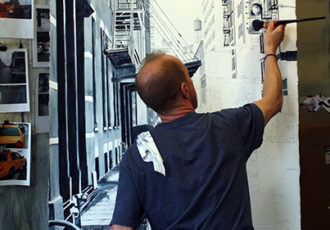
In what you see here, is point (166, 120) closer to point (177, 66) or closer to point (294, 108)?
point (177, 66)

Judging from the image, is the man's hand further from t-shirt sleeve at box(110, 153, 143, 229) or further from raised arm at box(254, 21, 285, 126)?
t-shirt sleeve at box(110, 153, 143, 229)

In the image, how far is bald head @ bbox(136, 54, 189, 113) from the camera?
2.95 feet

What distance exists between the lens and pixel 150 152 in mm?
868

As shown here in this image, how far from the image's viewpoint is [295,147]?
121 cm

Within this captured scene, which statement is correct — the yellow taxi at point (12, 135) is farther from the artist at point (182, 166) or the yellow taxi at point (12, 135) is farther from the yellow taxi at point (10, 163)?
the artist at point (182, 166)

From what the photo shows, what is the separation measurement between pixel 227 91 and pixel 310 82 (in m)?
0.69

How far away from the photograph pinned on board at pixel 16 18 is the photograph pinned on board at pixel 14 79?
10 cm

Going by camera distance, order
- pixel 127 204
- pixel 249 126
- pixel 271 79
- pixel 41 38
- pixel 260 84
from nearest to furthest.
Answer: pixel 127 204 → pixel 249 126 → pixel 271 79 → pixel 260 84 → pixel 41 38

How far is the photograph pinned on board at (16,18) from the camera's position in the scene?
4.87ft

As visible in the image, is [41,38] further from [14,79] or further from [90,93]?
[90,93]

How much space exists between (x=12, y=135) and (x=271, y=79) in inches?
55.6

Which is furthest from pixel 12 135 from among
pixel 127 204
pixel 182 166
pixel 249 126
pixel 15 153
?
pixel 249 126

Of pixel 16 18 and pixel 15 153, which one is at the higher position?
pixel 16 18

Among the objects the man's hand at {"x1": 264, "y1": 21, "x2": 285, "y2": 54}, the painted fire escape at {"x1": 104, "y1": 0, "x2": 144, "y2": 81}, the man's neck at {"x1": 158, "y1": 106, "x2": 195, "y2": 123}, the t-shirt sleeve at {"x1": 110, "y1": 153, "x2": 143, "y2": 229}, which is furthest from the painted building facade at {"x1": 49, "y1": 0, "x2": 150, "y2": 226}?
the man's hand at {"x1": 264, "y1": 21, "x2": 285, "y2": 54}
